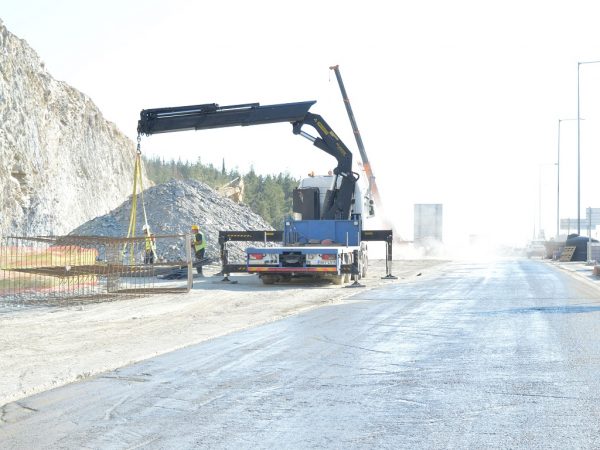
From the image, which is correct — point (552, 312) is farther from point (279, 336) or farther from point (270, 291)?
point (270, 291)

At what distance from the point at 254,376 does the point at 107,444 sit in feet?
9.69

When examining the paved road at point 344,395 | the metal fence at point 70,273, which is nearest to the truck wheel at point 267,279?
the metal fence at point 70,273

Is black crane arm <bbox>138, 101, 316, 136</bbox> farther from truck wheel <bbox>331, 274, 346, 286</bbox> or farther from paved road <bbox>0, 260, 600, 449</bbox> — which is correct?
paved road <bbox>0, 260, 600, 449</bbox>

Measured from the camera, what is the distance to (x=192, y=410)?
23.8 ft

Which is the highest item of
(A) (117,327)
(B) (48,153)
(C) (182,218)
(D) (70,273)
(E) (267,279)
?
(B) (48,153)

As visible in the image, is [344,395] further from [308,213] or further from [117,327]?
[308,213]

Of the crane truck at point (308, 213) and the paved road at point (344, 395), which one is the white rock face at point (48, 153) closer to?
the crane truck at point (308, 213)

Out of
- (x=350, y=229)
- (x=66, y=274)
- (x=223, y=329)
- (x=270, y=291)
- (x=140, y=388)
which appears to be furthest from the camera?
(x=350, y=229)

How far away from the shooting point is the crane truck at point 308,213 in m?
23.2

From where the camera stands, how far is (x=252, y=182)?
108438mm

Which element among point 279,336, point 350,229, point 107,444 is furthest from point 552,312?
point 107,444

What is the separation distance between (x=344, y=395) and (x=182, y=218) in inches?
1260

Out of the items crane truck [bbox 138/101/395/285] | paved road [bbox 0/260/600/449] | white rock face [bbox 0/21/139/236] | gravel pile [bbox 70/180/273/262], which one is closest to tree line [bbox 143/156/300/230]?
white rock face [bbox 0/21/139/236]

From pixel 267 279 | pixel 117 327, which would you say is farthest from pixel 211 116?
pixel 117 327
